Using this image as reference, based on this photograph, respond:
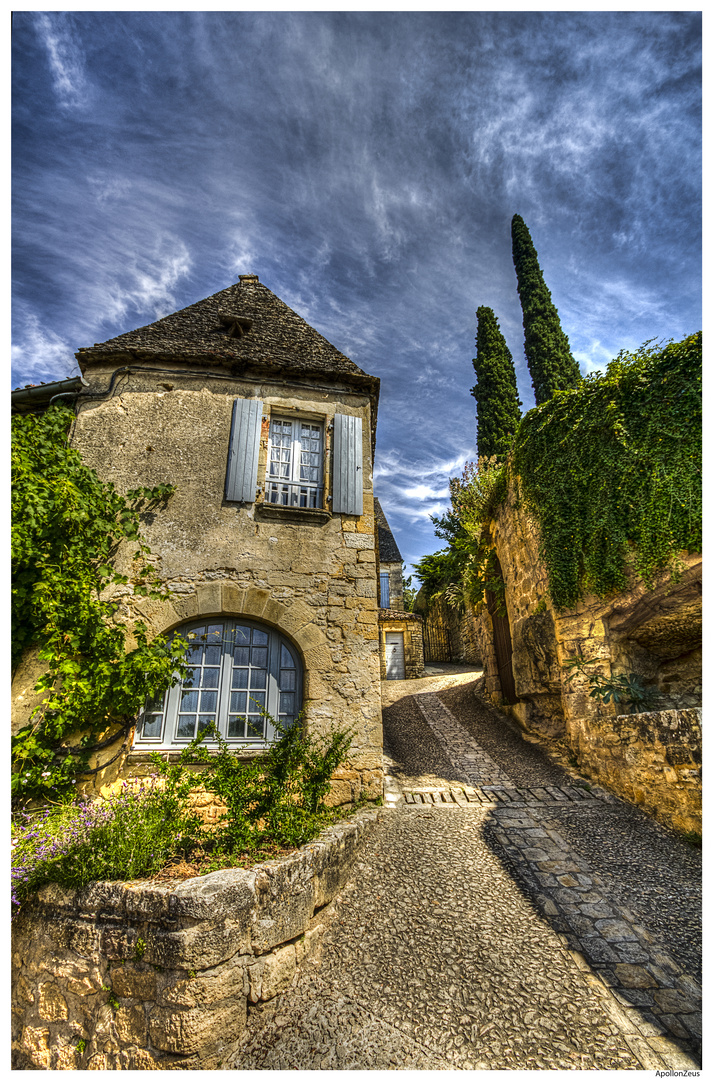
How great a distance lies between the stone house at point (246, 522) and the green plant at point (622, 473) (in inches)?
101

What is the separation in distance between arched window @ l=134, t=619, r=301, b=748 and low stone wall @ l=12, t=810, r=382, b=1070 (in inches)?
84.0

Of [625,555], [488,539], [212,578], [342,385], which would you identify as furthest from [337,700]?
[488,539]

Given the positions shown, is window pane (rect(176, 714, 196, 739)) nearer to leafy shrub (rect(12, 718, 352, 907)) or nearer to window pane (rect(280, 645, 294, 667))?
leafy shrub (rect(12, 718, 352, 907))

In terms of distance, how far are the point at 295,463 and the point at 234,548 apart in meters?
1.52

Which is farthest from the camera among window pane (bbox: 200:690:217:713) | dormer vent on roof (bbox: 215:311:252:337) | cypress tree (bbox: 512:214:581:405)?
cypress tree (bbox: 512:214:581:405)

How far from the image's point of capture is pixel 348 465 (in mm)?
6156

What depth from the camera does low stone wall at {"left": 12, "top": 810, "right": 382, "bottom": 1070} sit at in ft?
7.81

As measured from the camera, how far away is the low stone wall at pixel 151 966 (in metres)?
2.38

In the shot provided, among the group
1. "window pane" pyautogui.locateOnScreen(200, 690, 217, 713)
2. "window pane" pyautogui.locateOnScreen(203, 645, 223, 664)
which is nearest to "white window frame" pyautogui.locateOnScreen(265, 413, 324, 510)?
"window pane" pyautogui.locateOnScreen(203, 645, 223, 664)

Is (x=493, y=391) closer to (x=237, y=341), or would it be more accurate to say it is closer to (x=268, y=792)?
(x=237, y=341)

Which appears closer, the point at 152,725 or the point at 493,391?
the point at 152,725

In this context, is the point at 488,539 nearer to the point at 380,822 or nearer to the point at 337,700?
the point at 337,700

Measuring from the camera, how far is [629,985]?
2.56 meters

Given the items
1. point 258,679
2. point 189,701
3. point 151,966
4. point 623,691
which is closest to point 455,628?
point 623,691
